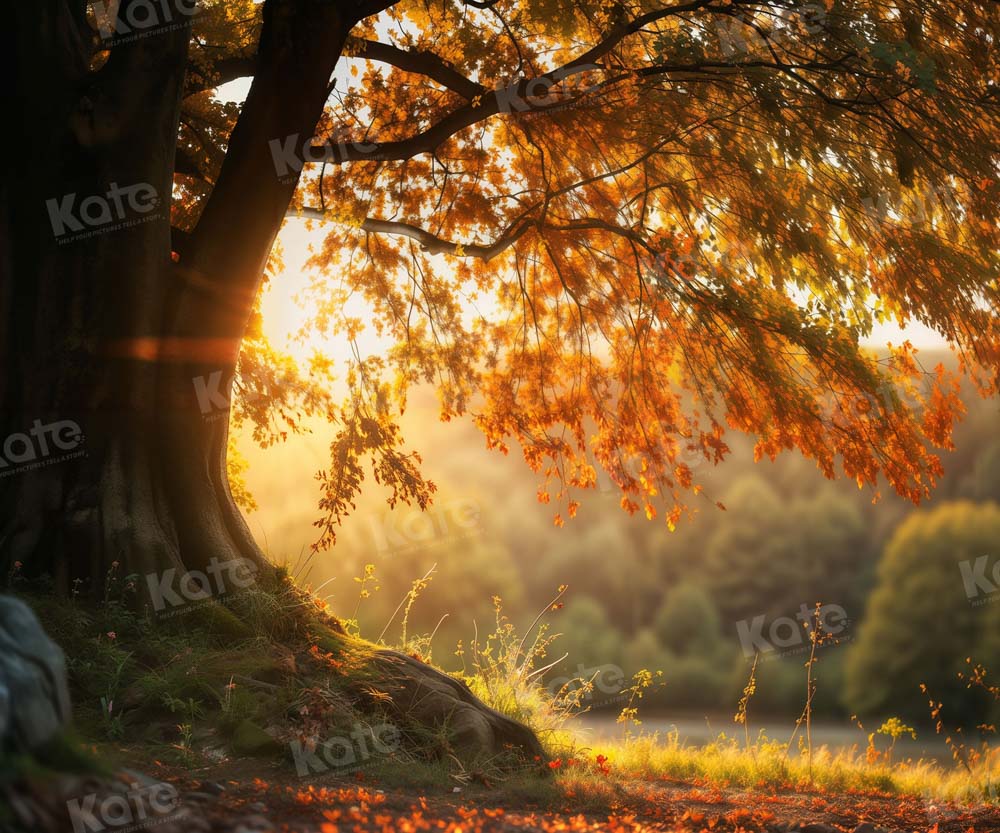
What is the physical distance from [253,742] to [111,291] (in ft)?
10.8

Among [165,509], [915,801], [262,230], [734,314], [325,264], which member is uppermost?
[325,264]

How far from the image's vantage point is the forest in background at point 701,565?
858 inches

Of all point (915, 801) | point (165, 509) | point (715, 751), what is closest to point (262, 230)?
point (165, 509)

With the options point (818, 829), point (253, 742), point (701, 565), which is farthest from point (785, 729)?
point (253, 742)

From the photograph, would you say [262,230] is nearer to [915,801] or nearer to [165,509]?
[165,509]

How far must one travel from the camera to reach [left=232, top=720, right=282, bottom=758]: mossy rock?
452 centimetres

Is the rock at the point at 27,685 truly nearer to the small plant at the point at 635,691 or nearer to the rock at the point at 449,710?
the rock at the point at 449,710

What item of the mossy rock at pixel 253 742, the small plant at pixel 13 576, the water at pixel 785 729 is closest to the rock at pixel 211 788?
the mossy rock at pixel 253 742

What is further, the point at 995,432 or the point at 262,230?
the point at 995,432

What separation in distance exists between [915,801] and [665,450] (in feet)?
11.5

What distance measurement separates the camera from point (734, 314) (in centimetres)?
684

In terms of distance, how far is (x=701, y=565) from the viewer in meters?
26.8

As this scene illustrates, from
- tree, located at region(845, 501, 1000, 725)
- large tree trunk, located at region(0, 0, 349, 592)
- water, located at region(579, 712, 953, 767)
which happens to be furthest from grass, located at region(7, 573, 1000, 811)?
tree, located at region(845, 501, 1000, 725)

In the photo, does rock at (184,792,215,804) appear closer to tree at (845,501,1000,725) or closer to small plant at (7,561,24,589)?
small plant at (7,561,24,589)
